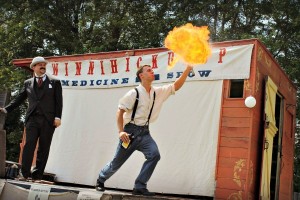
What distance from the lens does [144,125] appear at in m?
5.28

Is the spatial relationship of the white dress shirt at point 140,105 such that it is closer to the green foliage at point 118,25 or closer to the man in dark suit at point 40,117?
the man in dark suit at point 40,117

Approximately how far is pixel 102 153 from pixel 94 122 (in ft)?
2.11

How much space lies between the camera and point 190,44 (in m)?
5.83

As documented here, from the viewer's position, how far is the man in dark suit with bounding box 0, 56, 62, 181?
5.84 m

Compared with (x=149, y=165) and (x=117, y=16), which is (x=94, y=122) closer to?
(x=149, y=165)

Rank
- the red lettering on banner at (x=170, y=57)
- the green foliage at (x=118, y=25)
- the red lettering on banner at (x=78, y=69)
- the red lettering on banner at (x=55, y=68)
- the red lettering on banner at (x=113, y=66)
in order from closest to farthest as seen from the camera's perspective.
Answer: the red lettering on banner at (x=170, y=57), the red lettering on banner at (x=113, y=66), the red lettering on banner at (x=78, y=69), the red lettering on banner at (x=55, y=68), the green foliage at (x=118, y=25)

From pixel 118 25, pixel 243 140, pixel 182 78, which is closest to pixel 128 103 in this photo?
pixel 182 78

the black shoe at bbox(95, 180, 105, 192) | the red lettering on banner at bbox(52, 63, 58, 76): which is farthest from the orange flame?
the red lettering on banner at bbox(52, 63, 58, 76)

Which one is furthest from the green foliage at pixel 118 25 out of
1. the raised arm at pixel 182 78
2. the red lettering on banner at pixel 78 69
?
the raised arm at pixel 182 78

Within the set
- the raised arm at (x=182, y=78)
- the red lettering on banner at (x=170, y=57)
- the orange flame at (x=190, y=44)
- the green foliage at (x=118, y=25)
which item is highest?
the green foliage at (x=118, y=25)

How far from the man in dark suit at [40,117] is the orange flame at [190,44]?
1.80m

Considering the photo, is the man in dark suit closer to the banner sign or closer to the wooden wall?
the banner sign

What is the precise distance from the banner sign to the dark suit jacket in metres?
1.96

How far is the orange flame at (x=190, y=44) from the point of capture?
226 inches
